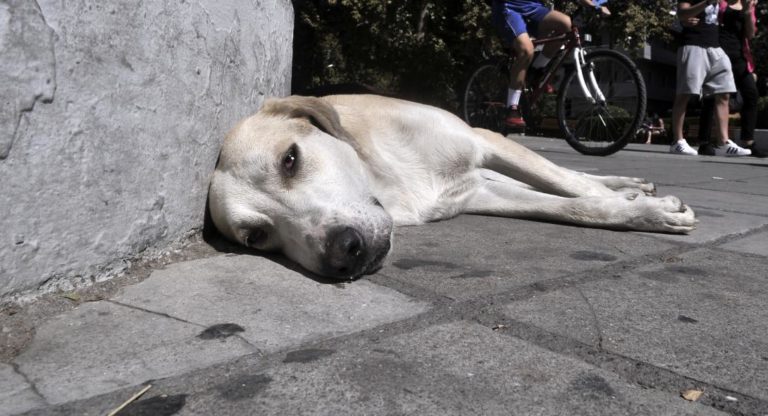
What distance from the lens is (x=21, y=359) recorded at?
1583 mm

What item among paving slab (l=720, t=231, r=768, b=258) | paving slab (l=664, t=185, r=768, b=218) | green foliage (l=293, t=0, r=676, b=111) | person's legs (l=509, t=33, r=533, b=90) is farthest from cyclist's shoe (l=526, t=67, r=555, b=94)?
green foliage (l=293, t=0, r=676, b=111)

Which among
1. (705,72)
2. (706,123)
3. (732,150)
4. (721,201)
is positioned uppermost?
(705,72)

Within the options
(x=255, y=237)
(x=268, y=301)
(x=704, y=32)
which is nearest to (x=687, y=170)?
(x=704, y=32)

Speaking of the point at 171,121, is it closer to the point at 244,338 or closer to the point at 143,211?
the point at 143,211

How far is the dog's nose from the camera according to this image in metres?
2.23

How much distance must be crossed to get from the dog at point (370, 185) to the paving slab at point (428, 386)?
74cm

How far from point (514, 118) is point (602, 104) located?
895mm

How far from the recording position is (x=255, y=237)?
2734mm

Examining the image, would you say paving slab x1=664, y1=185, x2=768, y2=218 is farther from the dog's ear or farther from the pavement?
the dog's ear

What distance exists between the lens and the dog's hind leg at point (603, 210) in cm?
302

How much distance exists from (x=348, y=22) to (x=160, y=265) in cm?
1779

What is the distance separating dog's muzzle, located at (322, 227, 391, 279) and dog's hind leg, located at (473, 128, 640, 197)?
4.49 feet

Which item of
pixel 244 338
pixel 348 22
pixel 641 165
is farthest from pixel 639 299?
pixel 348 22

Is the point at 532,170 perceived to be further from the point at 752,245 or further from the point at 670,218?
the point at 752,245
